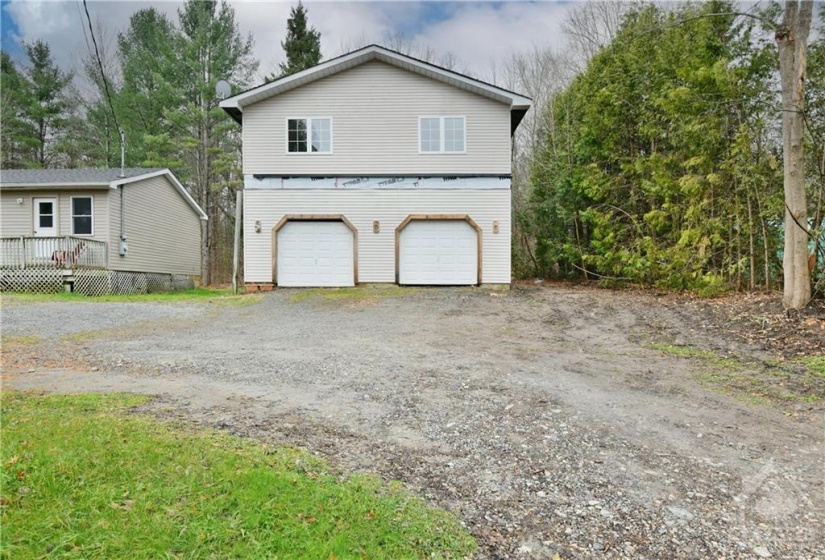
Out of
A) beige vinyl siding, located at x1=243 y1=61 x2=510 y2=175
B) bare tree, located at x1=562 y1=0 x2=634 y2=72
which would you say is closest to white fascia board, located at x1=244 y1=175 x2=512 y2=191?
beige vinyl siding, located at x1=243 y1=61 x2=510 y2=175

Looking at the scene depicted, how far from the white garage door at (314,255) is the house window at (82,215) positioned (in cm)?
734

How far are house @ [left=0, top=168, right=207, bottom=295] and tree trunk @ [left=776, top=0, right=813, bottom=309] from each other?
18290 mm

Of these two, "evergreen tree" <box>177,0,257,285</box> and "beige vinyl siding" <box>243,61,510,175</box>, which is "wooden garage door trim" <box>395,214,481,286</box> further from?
Answer: "evergreen tree" <box>177,0,257,285</box>

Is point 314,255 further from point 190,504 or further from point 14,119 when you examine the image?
point 14,119

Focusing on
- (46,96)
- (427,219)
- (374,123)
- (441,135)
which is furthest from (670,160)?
(46,96)

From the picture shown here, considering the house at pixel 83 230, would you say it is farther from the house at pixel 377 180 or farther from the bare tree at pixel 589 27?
the bare tree at pixel 589 27

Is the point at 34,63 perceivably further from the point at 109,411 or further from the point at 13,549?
the point at 13,549

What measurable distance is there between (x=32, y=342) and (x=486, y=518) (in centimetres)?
773

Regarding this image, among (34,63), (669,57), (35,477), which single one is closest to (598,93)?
(669,57)

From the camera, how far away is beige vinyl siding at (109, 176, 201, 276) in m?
16.9

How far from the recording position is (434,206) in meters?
14.1

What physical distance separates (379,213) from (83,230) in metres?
10.5

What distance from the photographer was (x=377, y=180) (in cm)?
1420

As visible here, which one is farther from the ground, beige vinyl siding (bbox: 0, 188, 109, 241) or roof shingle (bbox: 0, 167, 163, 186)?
roof shingle (bbox: 0, 167, 163, 186)
